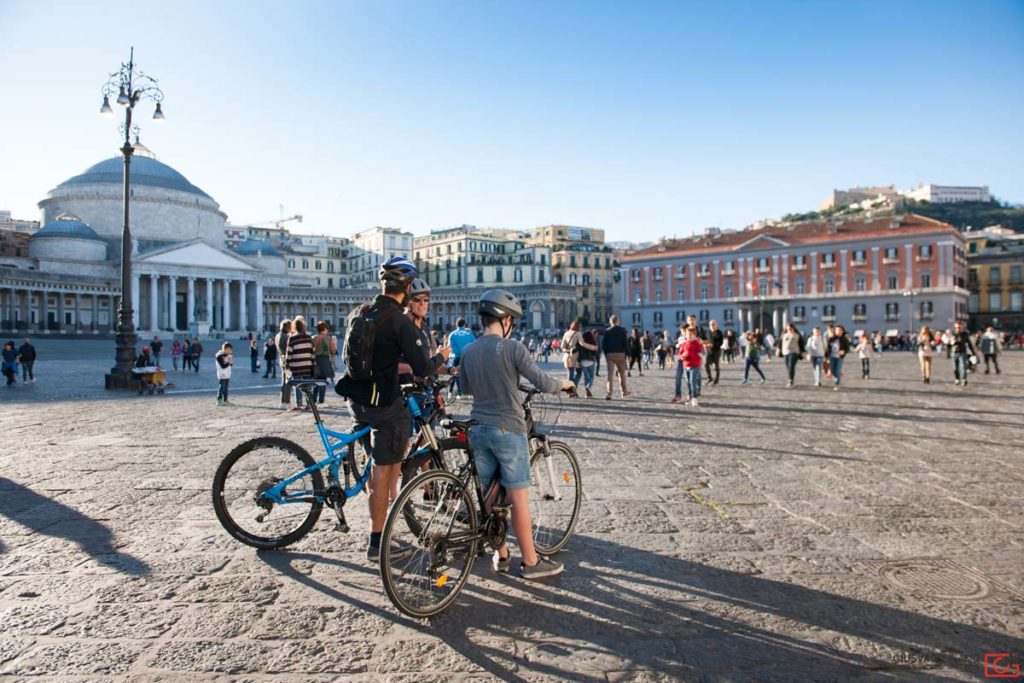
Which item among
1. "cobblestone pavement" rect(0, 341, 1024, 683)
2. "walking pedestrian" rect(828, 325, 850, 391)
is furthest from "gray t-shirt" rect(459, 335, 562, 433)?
"walking pedestrian" rect(828, 325, 850, 391)

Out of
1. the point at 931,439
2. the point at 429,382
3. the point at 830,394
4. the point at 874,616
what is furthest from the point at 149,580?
the point at 830,394

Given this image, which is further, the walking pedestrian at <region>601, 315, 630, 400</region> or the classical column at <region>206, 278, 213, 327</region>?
the classical column at <region>206, 278, 213, 327</region>

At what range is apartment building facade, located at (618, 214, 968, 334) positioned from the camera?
201 feet

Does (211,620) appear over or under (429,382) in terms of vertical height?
under

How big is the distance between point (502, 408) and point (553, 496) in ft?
3.20

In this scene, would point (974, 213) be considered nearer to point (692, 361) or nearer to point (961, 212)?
point (961, 212)

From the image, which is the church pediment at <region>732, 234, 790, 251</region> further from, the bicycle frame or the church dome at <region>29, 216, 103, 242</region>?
the bicycle frame

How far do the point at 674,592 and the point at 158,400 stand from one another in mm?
13774

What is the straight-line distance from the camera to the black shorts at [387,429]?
4.03 metres

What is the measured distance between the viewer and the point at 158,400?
576 inches

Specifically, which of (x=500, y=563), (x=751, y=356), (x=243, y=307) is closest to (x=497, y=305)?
(x=500, y=563)

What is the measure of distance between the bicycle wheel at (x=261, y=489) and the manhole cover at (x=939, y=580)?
3447mm

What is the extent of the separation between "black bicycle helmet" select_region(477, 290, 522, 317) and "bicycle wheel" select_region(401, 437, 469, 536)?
0.73m

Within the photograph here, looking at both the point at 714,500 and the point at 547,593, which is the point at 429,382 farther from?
the point at 714,500
